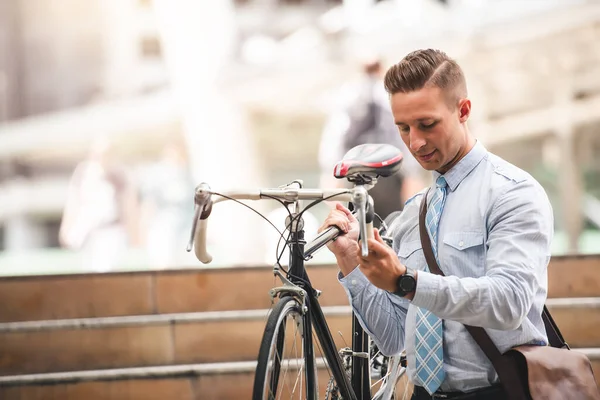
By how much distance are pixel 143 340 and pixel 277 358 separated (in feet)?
10.5

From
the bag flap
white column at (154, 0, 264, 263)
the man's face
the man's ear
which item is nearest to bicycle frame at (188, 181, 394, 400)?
the man's face

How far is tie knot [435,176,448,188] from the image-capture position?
251 centimetres

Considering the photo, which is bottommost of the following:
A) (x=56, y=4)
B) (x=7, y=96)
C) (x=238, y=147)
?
(x=238, y=147)

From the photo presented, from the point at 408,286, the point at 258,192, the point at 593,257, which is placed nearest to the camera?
the point at 408,286

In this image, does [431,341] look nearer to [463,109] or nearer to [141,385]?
[463,109]

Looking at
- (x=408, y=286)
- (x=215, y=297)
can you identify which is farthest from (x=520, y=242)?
(x=215, y=297)

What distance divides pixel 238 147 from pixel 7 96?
241 centimetres

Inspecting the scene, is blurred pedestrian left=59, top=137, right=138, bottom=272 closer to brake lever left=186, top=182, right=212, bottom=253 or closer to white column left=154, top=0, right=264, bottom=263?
white column left=154, top=0, right=264, bottom=263

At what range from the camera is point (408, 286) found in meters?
2.13

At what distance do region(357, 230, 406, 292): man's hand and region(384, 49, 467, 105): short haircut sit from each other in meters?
0.47

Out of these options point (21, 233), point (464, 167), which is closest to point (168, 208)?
point (21, 233)

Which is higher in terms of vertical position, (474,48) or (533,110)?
(474,48)

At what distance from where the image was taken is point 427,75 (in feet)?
7.64

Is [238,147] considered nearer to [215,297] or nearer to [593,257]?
[215,297]
